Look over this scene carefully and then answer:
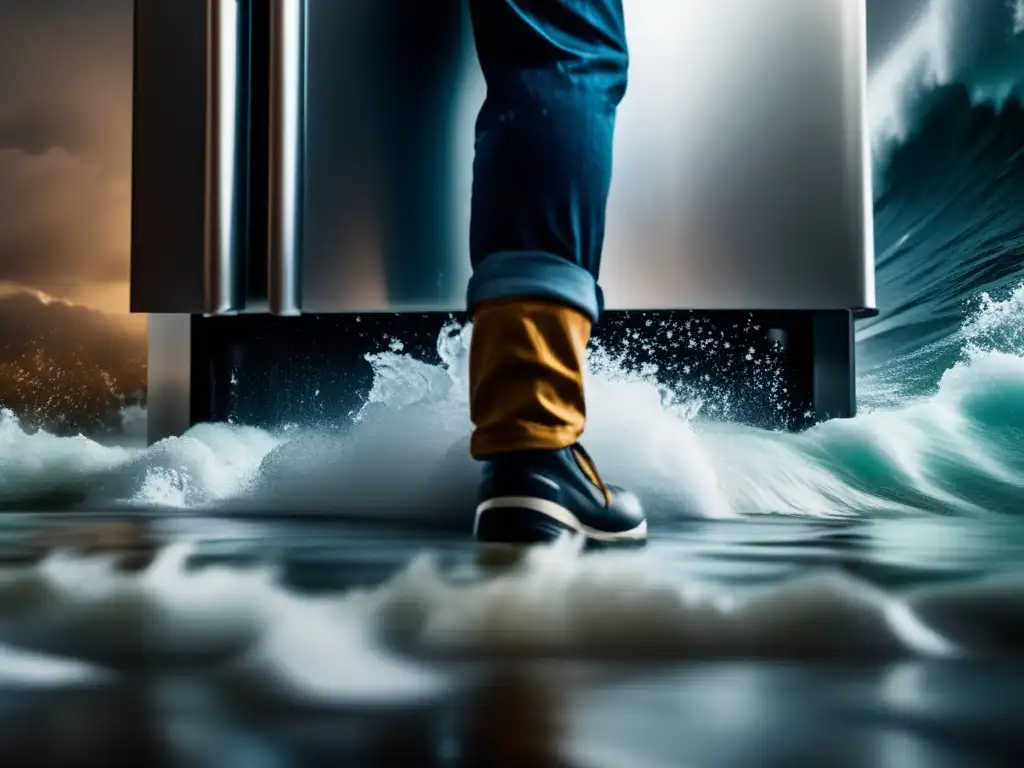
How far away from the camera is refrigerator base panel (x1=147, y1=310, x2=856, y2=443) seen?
1479 millimetres

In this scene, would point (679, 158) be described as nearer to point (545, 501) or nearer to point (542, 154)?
point (542, 154)

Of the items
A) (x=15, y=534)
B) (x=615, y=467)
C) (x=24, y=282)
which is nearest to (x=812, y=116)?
(x=615, y=467)

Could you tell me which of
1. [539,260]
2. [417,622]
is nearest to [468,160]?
[539,260]

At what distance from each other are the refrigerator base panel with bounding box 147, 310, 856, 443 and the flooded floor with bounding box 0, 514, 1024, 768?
0.68 meters

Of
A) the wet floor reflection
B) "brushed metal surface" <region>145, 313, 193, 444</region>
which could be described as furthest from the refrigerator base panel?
the wet floor reflection

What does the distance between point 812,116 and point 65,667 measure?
1252 millimetres

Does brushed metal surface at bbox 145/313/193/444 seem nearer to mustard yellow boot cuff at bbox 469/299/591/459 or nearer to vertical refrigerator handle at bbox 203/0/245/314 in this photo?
vertical refrigerator handle at bbox 203/0/245/314

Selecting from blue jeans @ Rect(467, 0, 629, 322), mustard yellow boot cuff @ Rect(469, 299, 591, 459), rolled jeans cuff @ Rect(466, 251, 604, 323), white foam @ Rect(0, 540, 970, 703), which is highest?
blue jeans @ Rect(467, 0, 629, 322)

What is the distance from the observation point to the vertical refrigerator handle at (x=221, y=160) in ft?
4.50

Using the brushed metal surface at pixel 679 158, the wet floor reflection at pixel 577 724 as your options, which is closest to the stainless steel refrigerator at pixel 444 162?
the brushed metal surface at pixel 679 158

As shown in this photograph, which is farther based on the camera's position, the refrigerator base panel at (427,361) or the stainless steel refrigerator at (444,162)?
the refrigerator base panel at (427,361)

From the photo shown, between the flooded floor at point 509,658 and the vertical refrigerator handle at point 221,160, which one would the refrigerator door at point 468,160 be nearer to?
the vertical refrigerator handle at point 221,160

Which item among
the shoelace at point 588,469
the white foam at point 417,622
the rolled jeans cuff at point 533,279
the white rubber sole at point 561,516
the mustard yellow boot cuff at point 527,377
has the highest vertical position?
the rolled jeans cuff at point 533,279

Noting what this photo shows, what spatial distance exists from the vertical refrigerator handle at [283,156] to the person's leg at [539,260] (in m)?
0.56
